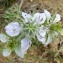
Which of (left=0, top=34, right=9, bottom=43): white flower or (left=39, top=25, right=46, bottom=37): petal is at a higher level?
(left=39, top=25, right=46, bottom=37): petal

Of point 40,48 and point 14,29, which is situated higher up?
point 14,29

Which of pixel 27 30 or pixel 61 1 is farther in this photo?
pixel 61 1

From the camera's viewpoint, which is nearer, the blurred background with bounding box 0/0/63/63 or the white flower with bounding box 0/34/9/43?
the white flower with bounding box 0/34/9/43

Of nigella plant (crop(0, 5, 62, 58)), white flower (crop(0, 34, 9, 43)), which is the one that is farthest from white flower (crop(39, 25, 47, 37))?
white flower (crop(0, 34, 9, 43))

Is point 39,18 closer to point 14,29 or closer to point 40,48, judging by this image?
point 14,29

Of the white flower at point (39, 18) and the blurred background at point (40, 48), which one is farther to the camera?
the blurred background at point (40, 48)

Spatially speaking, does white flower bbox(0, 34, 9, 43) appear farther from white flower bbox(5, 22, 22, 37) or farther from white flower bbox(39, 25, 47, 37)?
white flower bbox(39, 25, 47, 37)

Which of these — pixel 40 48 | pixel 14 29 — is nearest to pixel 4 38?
pixel 14 29

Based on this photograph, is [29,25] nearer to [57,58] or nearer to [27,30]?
[27,30]

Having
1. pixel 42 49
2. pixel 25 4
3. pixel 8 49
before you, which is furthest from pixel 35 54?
pixel 8 49

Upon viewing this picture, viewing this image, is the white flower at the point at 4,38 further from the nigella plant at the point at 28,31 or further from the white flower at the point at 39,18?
the white flower at the point at 39,18

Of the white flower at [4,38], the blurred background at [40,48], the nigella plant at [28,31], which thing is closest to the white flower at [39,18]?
the nigella plant at [28,31]
